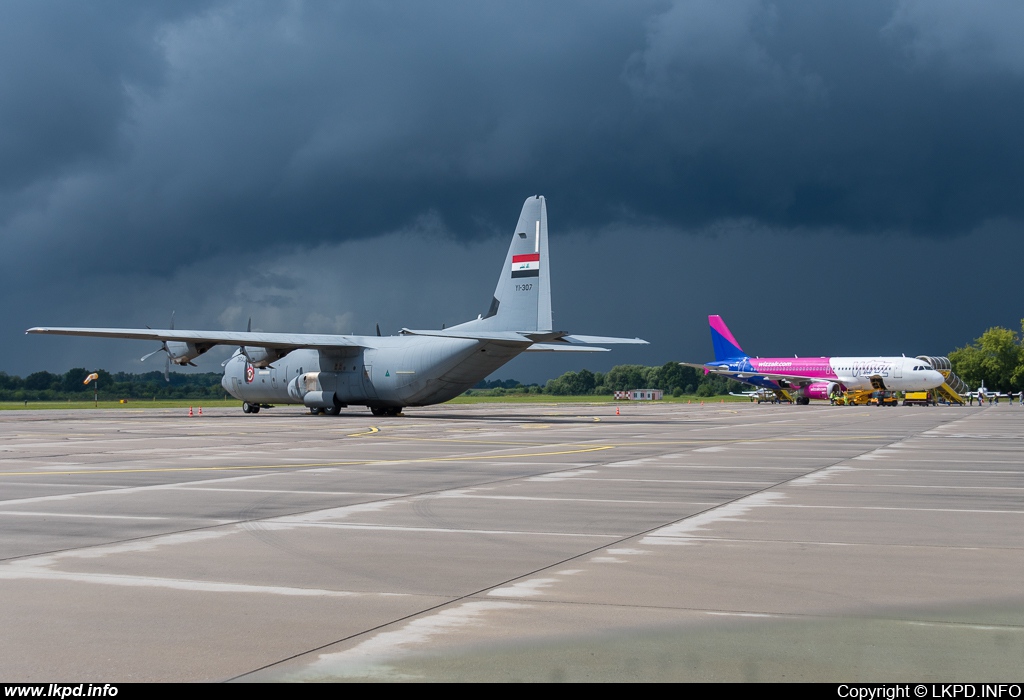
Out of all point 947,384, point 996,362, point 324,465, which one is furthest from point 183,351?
point 996,362

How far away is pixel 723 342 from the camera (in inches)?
4031

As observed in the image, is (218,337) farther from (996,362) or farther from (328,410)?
(996,362)

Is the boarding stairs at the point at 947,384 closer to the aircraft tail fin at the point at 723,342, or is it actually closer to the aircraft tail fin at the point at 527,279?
the aircraft tail fin at the point at 723,342

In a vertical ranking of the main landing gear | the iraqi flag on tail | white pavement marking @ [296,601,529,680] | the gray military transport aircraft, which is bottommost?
white pavement marking @ [296,601,529,680]

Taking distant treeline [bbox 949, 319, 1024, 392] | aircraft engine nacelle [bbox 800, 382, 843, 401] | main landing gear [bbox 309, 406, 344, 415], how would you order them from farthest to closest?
1. distant treeline [bbox 949, 319, 1024, 392]
2. aircraft engine nacelle [bbox 800, 382, 843, 401]
3. main landing gear [bbox 309, 406, 344, 415]

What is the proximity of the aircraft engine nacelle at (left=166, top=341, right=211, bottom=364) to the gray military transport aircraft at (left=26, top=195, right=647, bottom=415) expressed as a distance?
0.05m

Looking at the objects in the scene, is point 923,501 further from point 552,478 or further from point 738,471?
point 552,478

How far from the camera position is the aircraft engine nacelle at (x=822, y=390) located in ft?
287

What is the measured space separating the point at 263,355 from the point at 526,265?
1559 cm

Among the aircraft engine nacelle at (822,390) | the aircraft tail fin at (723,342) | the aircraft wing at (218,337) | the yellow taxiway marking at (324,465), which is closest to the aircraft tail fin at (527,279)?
the aircraft wing at (218,337)

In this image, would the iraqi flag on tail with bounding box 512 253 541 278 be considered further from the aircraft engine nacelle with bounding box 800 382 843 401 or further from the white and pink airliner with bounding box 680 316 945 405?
the aircraft engine nacelle with bounding box 800 382 843 401

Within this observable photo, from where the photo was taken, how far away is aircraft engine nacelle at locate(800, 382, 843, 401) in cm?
8762

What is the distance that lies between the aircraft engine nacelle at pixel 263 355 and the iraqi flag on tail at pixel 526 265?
14101 mm

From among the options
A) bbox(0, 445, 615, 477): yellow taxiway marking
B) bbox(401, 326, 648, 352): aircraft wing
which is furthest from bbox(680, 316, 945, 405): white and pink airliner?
bbox(0, 445, 615, 477): yellow taxiway marking
